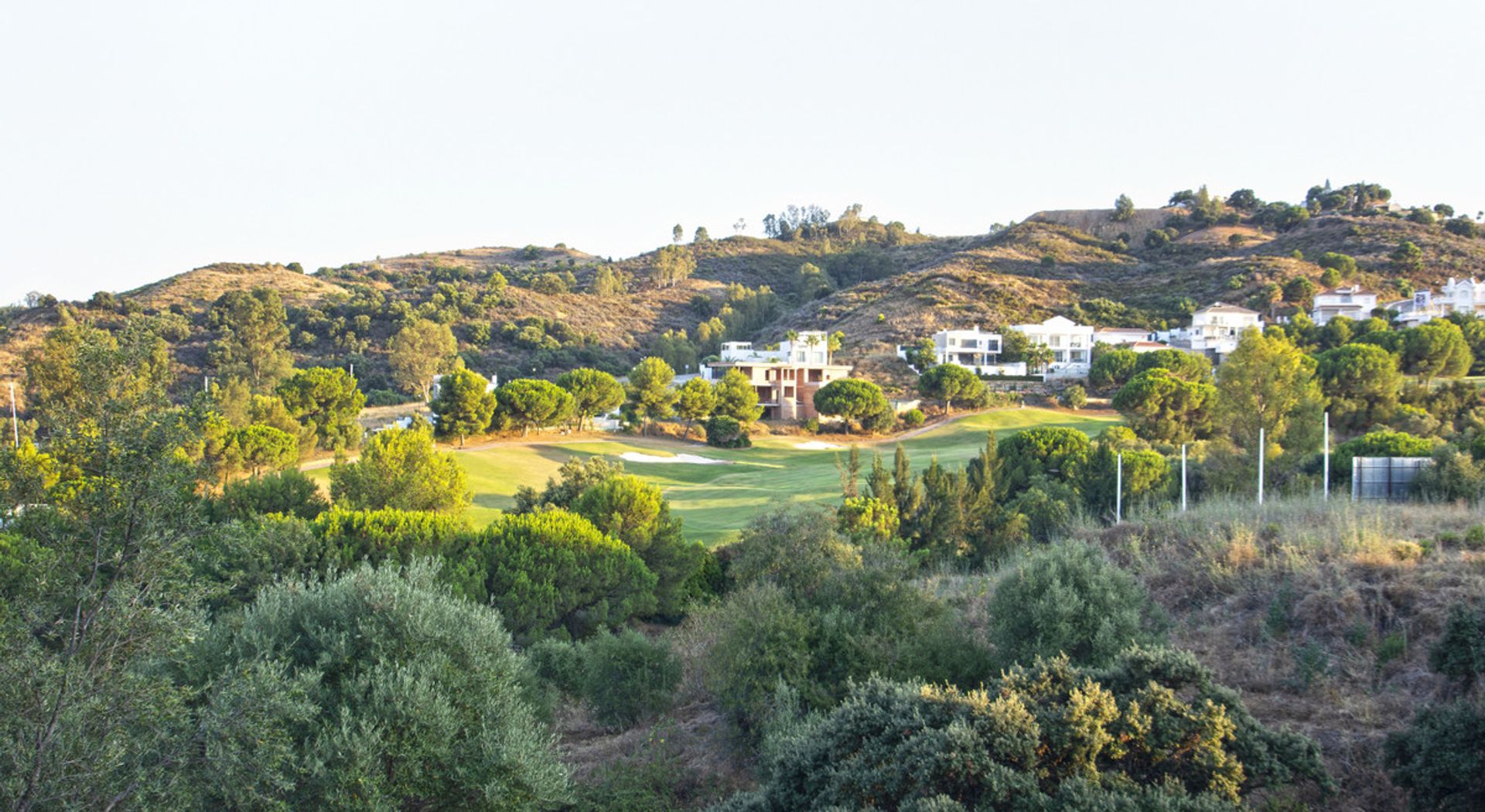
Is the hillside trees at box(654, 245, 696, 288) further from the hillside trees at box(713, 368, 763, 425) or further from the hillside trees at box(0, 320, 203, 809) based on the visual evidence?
the hillside trees at box(0, 320, 203, 809)

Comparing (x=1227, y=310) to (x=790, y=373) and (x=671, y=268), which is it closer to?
(x=790, y=373)

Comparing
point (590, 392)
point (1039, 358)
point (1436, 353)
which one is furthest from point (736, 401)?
point (1436, 353)

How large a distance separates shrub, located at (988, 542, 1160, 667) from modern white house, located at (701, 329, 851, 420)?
52392mm

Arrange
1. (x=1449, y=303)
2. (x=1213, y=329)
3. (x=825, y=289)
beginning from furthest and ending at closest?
(x=825, y=289) < (x=1213, y=329) < (x=1449, y=303)

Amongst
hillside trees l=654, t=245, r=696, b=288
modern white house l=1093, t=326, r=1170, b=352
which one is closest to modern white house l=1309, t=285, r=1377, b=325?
modern white house l=1093, t=326, r=1170, b=352

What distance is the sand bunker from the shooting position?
4569 centimetres

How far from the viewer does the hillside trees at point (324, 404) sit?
42688mm

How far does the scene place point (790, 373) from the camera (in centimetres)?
6588

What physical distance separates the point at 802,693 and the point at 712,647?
1.57 metres

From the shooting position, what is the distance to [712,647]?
1139 centimetres

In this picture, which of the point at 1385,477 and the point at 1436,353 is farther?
the point at 1436,353

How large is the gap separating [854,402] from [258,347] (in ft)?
118

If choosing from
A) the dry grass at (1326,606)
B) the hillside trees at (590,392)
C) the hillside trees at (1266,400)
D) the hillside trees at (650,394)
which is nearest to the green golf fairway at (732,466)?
the hillside trees at (650,394)

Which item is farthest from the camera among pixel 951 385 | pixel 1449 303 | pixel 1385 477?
pixel 1449 303
